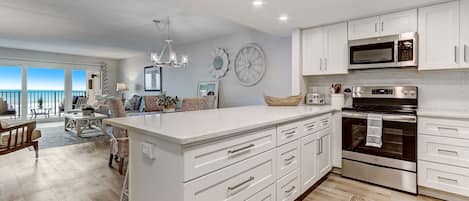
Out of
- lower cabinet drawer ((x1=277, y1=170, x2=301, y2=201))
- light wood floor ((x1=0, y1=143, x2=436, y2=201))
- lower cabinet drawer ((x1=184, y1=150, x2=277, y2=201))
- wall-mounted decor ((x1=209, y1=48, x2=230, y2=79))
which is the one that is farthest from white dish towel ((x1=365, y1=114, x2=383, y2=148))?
wall-mounted decor ((x1=209, y1=48, x2=230, y2=79))

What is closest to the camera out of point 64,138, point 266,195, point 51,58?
point 266,195

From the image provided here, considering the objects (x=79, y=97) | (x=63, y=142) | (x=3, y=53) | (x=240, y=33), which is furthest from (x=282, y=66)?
(x=3, y=53)

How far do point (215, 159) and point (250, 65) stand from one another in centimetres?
377

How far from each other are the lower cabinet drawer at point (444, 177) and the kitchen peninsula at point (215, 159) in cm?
139

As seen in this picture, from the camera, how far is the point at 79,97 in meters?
8.87

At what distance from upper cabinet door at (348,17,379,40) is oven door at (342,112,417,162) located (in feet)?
3.33

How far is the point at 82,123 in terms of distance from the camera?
21.1ft

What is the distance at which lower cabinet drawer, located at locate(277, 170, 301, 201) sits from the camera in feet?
6.59

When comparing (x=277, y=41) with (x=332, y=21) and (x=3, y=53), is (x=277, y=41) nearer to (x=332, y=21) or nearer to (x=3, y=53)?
(x=332, y=21)

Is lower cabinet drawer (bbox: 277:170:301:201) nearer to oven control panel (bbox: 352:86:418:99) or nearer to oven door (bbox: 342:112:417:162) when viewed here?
oven door (bbox: 342:112:417:162)

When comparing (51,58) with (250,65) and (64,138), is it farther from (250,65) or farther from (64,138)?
(250,65)

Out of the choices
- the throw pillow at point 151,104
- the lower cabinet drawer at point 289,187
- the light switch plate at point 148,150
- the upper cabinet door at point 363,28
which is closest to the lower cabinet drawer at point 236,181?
the lower cabinet drawer at point 289,187

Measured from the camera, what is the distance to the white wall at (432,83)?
2.70 m

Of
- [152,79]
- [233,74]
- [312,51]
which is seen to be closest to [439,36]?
[312,51]
